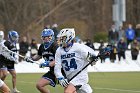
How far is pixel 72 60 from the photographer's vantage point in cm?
1255

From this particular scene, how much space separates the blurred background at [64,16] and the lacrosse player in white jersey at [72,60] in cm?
2835

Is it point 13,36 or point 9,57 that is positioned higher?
point 13,36

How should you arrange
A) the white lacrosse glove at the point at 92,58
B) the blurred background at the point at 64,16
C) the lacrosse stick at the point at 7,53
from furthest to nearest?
the blurred background at the point at 64,16, the lacrosse stick at the point at 7,53, the white lacrosse glove at the point at 92,58

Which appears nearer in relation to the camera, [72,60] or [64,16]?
[72,60]

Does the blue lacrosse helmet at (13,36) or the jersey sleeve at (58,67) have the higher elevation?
the blue lacrosse helmet at (13,36)

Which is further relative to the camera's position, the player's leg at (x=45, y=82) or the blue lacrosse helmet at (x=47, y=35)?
the blue lacrosse helmet at (x=47, y=35)

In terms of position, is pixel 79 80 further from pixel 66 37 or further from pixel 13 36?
pixel 13 36

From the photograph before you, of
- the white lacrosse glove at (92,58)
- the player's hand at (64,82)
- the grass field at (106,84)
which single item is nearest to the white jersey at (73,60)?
the white lacrosse glove at (92,58)

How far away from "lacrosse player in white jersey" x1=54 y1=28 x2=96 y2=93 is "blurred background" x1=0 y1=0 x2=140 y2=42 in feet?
93.0

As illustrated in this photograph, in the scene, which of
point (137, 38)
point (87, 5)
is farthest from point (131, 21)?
point (137, 38)

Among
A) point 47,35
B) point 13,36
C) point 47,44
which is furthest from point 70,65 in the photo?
point 13,36

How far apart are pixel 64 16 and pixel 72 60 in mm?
45997

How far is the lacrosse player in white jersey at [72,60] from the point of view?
40.8 ft

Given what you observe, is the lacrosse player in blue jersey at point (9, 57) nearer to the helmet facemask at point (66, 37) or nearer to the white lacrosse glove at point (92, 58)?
the helmet facemask at point (66, 37)
